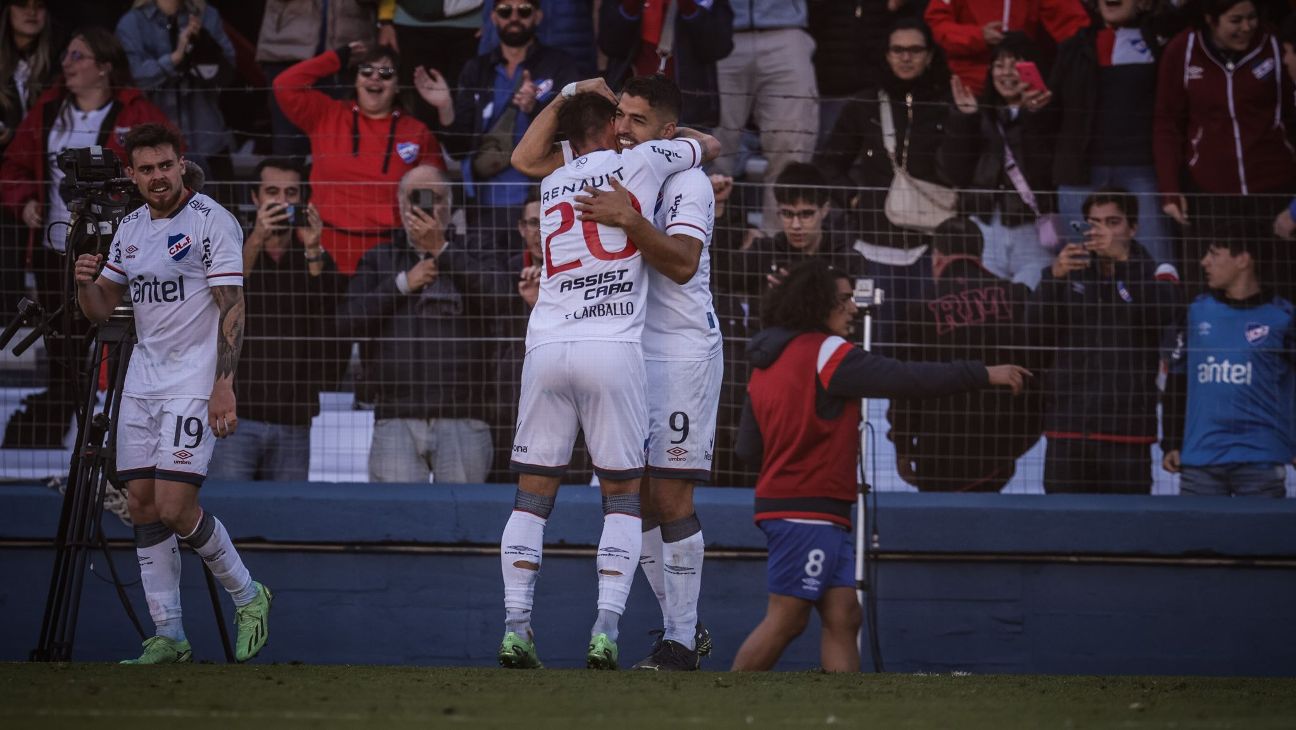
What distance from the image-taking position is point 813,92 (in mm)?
9359

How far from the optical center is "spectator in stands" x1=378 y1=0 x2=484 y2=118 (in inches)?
374

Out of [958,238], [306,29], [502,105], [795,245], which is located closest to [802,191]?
[795,245]

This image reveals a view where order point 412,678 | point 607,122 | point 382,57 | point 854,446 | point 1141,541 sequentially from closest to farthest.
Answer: point 412,678, point 607,122, point 854,446, point 1141,541, point 382,57

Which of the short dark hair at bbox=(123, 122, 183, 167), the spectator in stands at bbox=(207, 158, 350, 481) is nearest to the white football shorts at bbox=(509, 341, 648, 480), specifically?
the short dark hair at bbox=(123, 122, 183, 167)

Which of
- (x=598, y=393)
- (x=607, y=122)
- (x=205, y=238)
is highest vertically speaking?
(x=607, y=122)

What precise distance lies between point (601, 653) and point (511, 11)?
16.8 ft

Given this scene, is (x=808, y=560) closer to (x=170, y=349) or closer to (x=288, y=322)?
(x=170, y=349)

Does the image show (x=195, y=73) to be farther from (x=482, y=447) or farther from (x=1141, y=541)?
(x=1141, y=541)

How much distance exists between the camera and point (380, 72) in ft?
29.0

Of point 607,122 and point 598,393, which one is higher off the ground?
point 607,122

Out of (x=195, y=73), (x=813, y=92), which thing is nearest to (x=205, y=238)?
(x=195, y=73)

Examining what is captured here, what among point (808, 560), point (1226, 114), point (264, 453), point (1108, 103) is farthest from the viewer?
point (1108, 103)

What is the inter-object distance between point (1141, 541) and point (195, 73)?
20.8 feet

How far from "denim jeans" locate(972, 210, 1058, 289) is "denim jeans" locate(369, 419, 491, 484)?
3026mm
